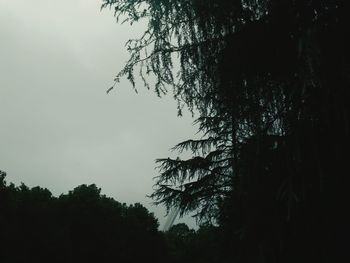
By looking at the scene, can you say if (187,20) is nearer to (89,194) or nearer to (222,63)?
(222,63)

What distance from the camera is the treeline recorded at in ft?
73.4

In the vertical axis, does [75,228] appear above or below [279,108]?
above

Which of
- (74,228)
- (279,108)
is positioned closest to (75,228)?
(74,228)

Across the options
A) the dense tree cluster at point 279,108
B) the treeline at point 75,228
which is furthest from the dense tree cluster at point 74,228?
the dense tree cluster at point 279,108

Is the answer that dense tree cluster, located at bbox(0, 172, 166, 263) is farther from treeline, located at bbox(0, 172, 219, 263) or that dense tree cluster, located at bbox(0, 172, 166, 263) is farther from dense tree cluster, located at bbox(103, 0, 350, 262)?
dense tree cluster, located at bbox(103, 0, 350, 262)

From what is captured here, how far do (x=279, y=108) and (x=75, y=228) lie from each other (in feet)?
78.4

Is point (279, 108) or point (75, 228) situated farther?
point (75, 228)

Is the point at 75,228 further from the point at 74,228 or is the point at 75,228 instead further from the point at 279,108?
the point at 279,108

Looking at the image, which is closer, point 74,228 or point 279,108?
point 279,108

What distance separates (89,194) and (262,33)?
1066 inches

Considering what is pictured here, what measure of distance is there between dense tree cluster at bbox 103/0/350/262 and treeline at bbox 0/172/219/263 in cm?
1471

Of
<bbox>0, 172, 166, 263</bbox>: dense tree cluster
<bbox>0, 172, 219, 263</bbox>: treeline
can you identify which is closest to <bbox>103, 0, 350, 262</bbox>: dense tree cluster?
<bbox>0, 172, 219, 263</bbox>: treeline

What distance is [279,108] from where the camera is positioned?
509 centimetres

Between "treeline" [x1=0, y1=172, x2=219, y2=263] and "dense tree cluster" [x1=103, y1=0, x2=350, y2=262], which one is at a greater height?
"treeline" [x1=0, y1=172, x2=219, y2=263]
